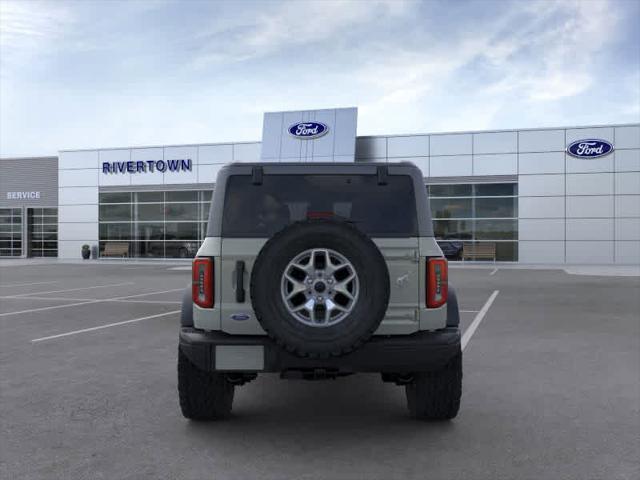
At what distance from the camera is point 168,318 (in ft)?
35.3

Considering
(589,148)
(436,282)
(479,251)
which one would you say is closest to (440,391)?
(436,282)

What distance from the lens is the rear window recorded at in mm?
4320

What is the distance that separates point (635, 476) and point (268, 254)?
261 centimetres

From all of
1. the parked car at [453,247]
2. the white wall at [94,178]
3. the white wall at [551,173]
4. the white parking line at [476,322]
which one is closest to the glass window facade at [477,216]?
the parked car at [453,247]

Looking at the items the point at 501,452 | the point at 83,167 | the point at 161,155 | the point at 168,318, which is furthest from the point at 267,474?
the point at 83,167

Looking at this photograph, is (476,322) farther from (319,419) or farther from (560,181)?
(560,181)

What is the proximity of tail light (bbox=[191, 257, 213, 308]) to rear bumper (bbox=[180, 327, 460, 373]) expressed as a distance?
0.23 meters

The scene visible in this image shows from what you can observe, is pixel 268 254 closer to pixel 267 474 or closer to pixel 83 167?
pixel 267 474

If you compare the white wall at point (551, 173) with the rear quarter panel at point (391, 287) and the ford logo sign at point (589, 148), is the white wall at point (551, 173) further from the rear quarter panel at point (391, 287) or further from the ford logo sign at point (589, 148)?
the rear quarter panel at point (391, 287)

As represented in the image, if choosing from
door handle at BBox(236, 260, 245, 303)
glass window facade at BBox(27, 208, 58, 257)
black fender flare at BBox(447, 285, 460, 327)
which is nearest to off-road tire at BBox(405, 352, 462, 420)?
black fender flare at BBox(447, 285, 460, 327)

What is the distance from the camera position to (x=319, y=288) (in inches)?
153

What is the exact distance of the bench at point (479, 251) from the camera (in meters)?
32.0

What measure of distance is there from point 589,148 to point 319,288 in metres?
30.1

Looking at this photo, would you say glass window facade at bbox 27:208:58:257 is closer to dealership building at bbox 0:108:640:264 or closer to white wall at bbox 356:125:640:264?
dealership building at bbox 0:108:640:264
